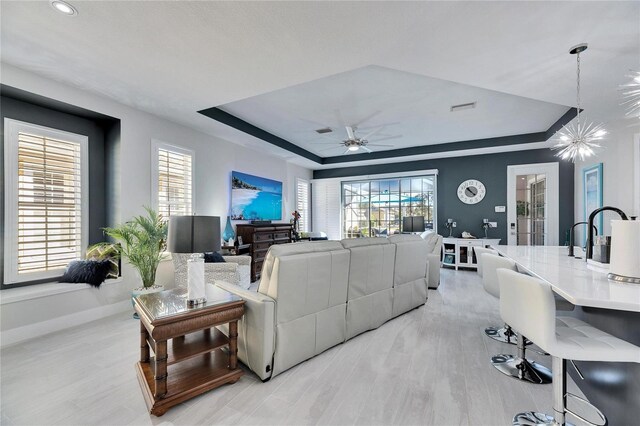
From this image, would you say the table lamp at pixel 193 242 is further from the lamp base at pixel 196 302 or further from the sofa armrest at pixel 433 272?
the sofa armrest at pixel 433 272

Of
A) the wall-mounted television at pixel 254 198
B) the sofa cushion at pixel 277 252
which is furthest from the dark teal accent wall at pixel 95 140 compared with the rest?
the sofa cushion at pixel 277 252

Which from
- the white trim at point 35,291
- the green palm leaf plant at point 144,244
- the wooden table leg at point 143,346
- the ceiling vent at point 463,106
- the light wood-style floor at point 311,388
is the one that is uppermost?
the ceiling vent at point 463,106

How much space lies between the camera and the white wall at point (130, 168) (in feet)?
9.44

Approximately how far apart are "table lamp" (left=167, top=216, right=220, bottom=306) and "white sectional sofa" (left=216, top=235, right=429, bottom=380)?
374 millimetres

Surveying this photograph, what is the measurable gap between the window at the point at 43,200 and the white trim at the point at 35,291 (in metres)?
0.15

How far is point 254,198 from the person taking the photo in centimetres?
596

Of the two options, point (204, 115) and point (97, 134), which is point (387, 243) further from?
point (97, 134)

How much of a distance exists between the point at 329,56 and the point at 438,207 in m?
5.50

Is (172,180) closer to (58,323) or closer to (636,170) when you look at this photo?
(58,323)

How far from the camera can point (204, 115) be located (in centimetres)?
408

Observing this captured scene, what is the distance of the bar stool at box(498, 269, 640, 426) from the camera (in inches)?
53.9

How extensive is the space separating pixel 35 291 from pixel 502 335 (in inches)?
194

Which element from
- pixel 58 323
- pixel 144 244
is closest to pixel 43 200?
pixel 144 244

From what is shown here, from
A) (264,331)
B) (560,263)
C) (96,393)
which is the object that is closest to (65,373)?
(96,393)
